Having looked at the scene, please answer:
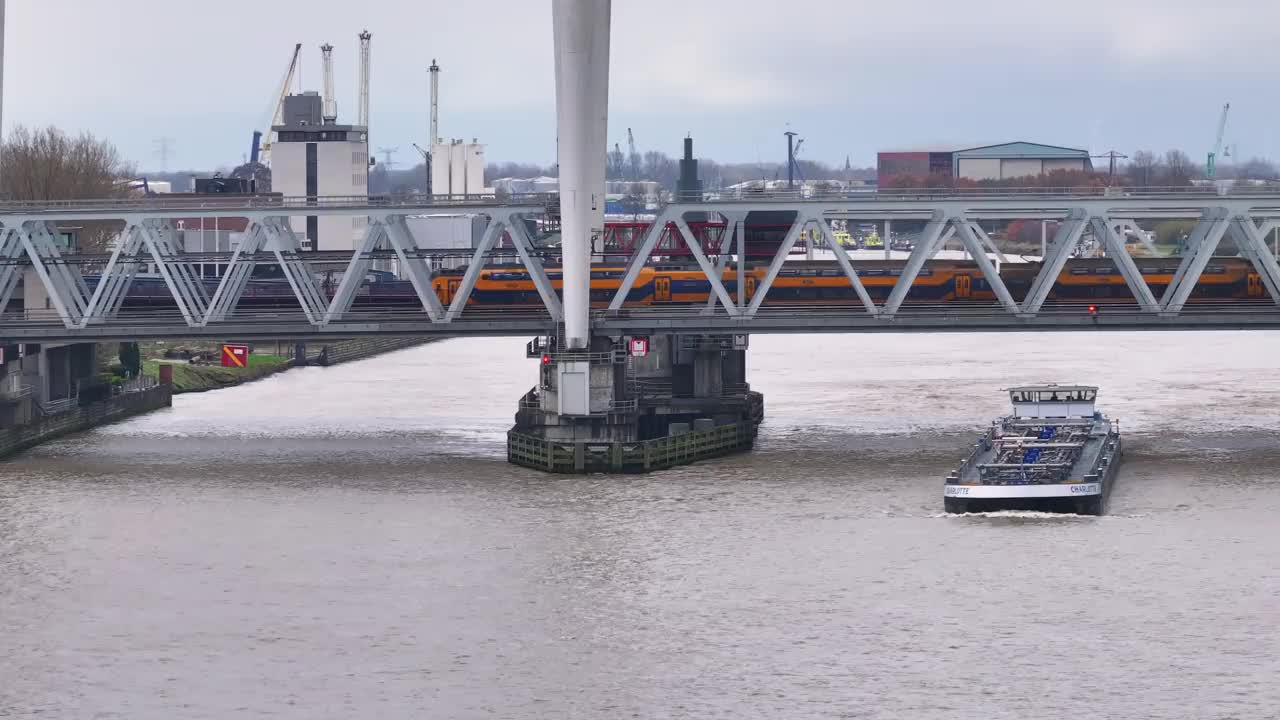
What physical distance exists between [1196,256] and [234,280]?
35592 mm

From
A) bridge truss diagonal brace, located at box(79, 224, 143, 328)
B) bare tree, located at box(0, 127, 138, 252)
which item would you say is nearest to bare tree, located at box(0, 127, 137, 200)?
bare tree, located at box(0, 127, 138, 252)

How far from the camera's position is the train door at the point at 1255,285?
259 feet

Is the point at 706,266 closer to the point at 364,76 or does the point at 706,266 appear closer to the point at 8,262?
the point at 8,262

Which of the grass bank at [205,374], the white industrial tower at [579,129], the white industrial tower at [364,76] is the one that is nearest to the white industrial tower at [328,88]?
the white industrial tower at [364,76]

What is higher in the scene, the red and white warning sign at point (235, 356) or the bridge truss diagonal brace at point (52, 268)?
the bridge truss diagonal brace at point (52, 268)

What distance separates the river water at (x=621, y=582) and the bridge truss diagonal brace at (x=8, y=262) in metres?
6.24

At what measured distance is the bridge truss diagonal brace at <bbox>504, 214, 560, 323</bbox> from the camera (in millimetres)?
72625

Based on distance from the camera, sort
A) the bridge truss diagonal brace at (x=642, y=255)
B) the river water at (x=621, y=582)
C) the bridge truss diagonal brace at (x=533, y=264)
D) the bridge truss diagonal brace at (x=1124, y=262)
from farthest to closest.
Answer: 1. the bridge truss diagonal brace at (x=533, y=264)
2. the bridge truss diagonal brace at (x=642, y=255)
3. the bridge truss diagonal brace at (x=1124, y=262)
4. the river water at (x=621, y=582)

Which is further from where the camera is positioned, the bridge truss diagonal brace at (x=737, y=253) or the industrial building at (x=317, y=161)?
the industrial building at (x=317, y=161)

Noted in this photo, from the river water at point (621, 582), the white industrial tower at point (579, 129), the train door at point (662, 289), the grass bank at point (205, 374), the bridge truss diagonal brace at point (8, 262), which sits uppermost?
the white industrial tower at point (579, 129)

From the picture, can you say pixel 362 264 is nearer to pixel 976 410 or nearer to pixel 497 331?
pixel 497 331

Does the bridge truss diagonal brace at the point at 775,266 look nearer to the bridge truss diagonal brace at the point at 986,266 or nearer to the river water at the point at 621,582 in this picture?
the river water at the point at 621,582

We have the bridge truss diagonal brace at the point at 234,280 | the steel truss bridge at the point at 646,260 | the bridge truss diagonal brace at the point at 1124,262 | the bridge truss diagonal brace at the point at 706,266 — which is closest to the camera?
the bridge truss diagonal brace at the point at 1124,262

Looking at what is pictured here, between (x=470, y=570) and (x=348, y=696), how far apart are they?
35.6 feet
